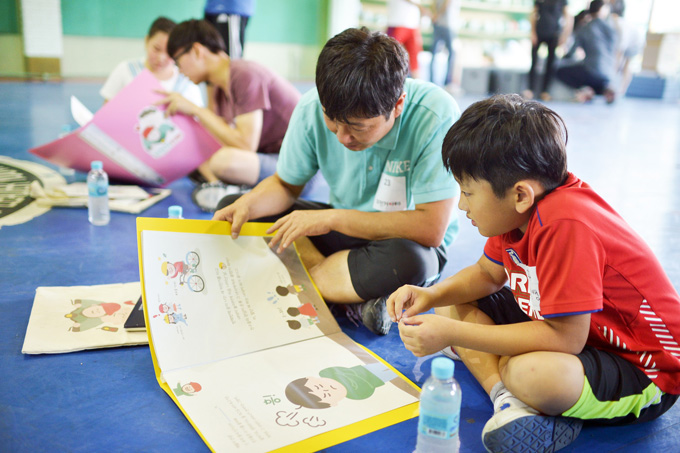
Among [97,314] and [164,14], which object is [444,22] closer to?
[164,14]

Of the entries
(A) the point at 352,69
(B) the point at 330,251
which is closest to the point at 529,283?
(A) the point at 352,69

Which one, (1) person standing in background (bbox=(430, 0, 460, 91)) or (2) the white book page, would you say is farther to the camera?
(1) person standing in background (bbox=(430, 0, 460, 91))

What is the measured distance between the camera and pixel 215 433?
0.88 m

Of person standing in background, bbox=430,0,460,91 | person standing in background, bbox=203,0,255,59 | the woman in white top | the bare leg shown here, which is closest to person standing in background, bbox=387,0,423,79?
person standing in background, bbox=430,0,460,91

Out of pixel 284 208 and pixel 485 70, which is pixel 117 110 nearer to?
pixel 284 208

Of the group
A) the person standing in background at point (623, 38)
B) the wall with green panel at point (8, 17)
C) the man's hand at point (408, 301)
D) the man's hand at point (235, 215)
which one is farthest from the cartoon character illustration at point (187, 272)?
the person standing in background at point (623, 38)

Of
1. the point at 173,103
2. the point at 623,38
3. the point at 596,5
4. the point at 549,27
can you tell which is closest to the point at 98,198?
the point at 173,103

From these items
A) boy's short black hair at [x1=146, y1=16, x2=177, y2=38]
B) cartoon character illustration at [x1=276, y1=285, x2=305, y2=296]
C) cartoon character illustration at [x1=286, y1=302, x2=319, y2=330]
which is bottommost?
cartoon character illustration at [x1=286, y1=302, x2=319, y2=330]

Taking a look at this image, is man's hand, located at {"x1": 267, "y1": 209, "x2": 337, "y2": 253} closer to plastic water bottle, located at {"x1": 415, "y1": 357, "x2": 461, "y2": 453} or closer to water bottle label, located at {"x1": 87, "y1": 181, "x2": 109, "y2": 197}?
plastic water bottle, located at {"x1": 415, "y1": 357, "x2": 461, "y2": 453}

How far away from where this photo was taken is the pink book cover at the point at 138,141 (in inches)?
83.1

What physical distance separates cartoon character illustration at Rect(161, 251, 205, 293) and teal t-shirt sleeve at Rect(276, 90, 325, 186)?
0.39 m

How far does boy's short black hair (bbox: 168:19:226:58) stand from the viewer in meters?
2.16

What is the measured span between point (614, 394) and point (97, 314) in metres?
1.07

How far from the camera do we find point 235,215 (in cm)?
129
